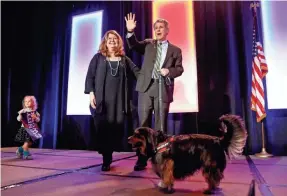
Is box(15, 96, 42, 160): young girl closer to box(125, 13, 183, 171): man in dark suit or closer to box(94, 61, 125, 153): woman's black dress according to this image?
box(94, 61, 125, 153): woman's black dress

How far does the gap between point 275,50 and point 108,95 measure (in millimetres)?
2345

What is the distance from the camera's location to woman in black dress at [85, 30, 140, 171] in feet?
7.82

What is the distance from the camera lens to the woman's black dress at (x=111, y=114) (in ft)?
7.79

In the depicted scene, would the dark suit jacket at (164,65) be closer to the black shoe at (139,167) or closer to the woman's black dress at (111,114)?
the woman's black dress at (111,114)

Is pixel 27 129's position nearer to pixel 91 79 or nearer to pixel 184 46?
pixel 91 79

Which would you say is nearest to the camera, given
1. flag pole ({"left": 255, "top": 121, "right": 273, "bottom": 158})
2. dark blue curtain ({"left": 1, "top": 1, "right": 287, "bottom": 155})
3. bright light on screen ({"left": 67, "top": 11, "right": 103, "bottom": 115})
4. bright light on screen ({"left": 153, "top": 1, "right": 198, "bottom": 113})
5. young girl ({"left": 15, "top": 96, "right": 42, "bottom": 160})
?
flag pole ({"left": 255, "top": 121, "right": 273, "bottom": 158})

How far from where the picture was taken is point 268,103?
3324 millimetres

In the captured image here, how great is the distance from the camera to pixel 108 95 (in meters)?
2.41

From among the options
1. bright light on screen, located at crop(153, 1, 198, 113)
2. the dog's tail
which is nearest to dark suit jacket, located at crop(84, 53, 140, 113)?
the dog's tail

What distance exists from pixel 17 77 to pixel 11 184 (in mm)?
3522

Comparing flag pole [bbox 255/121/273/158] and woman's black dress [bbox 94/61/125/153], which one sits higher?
woman's black dress [bbox 94/61/125/153]

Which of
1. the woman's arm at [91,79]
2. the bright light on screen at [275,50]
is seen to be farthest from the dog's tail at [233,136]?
the bright light on screen at [275,50]

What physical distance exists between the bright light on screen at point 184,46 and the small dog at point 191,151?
6.23 feet

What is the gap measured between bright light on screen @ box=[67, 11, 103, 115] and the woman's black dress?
6.44 ft
